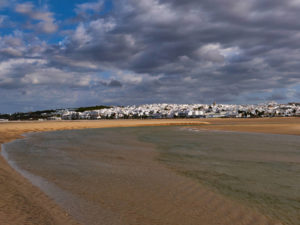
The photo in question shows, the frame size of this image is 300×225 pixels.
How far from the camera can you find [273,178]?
32.3 feet

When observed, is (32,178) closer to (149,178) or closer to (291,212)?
(149,178)

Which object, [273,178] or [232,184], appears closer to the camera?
[232,184]

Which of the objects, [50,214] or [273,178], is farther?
[273,178]

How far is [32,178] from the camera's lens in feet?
32.1

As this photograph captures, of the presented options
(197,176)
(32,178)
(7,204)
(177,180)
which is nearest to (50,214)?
(7,204)

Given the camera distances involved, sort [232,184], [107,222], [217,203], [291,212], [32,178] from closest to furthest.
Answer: [107,222] → [291,212] → [217,203] → [232,184] → [32,178]

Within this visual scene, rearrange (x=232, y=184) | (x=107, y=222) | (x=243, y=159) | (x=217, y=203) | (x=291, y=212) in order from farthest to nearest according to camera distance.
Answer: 1. (x=243, y=159)
2. (x=232, y=184)
3. (x=217, y=203)
4. (x=291, y=212)
5. (x=107, y=222)

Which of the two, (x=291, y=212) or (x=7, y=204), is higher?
(x=7, y=204)

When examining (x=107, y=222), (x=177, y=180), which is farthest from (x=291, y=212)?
(x=107, y=222)

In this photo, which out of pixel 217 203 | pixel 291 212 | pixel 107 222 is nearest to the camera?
pixel 107 222

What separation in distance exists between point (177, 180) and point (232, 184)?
2.08m

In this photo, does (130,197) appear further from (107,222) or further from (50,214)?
(50,214)

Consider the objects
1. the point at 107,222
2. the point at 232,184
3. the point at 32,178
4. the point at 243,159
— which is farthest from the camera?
the point at 243,159

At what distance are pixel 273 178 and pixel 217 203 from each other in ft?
13.2
